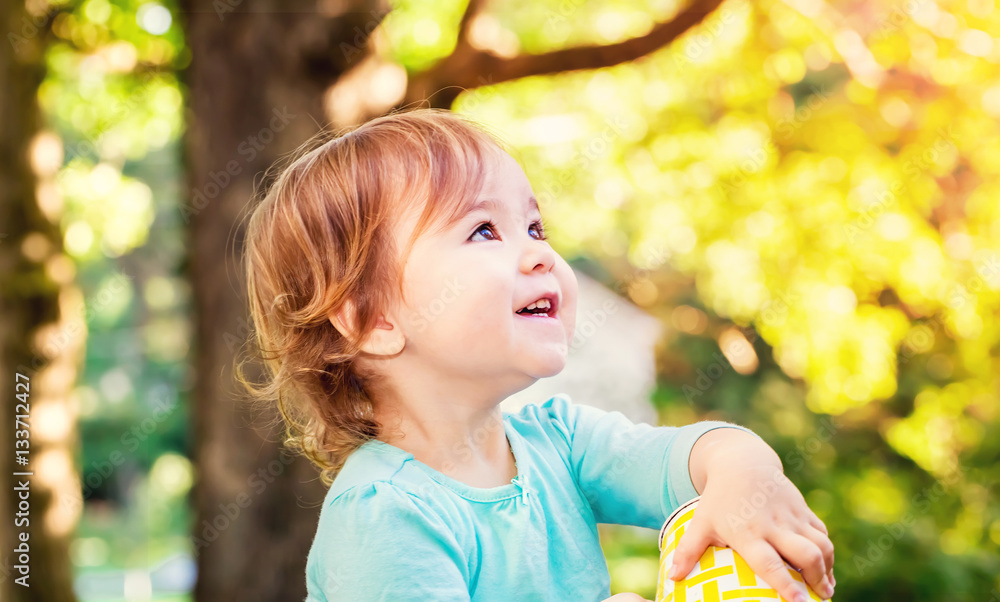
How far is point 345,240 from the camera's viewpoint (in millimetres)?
1275

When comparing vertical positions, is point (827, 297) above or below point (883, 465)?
above

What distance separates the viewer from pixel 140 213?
6.71 m

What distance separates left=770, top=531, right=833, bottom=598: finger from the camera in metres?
0.92

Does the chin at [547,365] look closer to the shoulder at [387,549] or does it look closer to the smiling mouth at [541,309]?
the smiling mouth at [541,309]

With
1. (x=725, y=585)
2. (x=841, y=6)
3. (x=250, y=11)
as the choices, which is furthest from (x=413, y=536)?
(x=841, y=6)

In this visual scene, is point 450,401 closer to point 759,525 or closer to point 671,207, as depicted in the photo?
point 759,525

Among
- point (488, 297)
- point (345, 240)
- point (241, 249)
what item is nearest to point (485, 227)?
point (488, 297)

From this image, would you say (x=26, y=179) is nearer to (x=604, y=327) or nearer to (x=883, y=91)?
(x=604, y=327)

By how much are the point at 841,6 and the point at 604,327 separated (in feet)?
7.86

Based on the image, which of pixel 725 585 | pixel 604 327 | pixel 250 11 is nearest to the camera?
pixel 725 585

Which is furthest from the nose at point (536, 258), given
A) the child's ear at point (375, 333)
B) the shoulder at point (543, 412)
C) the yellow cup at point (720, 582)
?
the yellow cup at point (720, 582)

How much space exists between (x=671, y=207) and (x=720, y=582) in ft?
10.8

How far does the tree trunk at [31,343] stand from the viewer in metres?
3.91

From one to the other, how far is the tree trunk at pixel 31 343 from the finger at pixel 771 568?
3.99 metres
